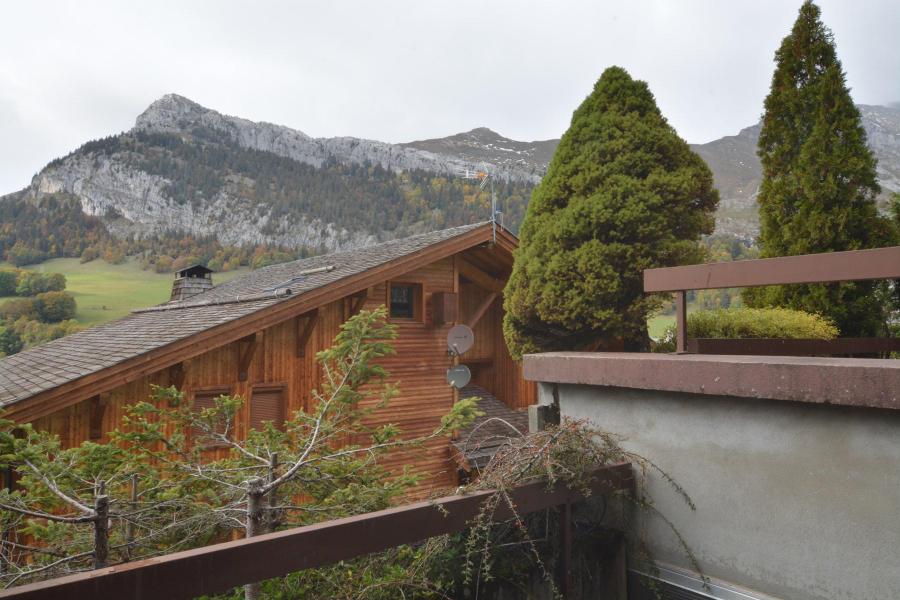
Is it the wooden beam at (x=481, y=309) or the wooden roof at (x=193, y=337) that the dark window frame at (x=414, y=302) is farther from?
the wooden beam at (x=481, y=309)

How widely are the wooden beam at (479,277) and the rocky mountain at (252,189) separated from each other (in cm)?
3910

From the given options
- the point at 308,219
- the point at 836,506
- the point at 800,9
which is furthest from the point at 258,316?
the point at 308,219

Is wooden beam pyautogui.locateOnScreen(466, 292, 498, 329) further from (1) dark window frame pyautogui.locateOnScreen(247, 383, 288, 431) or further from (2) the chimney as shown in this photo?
(2) the chimney

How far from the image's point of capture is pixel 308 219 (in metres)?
75.7

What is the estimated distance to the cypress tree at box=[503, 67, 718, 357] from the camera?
8.10 meters

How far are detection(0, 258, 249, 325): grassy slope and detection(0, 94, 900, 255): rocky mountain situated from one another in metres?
10.9

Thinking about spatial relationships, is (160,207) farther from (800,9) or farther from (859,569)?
(859,569)

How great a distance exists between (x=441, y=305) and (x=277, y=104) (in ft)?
Answer: 476

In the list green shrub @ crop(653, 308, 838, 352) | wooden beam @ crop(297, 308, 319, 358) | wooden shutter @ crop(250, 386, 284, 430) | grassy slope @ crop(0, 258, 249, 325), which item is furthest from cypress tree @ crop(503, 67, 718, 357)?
grassy slope @ crop(0, 258, 249, 325)

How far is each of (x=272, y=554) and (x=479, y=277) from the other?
12444 millimetres

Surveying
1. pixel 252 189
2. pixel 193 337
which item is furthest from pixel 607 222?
pixel 252 189

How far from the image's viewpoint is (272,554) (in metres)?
1.93

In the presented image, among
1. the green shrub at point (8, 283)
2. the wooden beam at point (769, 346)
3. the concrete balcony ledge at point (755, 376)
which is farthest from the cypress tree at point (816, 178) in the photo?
the green shrub at point (8, 283)

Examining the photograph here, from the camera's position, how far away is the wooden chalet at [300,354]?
8102 millimetres
